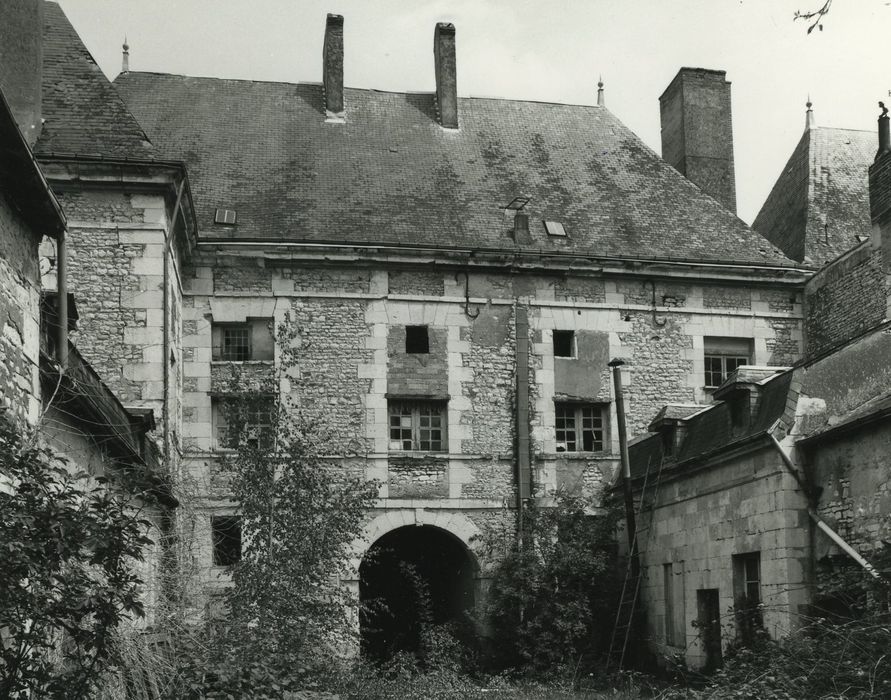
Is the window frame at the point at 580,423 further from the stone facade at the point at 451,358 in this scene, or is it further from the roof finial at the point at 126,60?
the roof finial at the point at 126,60

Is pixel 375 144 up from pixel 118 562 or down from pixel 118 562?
up

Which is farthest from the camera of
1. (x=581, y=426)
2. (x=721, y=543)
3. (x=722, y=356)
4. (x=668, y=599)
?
(x=722, y=356)

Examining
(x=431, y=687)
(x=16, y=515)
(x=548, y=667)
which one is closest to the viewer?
(x=16, y=515)

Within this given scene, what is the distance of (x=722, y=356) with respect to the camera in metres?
20.1

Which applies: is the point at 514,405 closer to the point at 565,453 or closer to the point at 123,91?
the point at 565,453

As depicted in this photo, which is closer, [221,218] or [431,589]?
[221,218]

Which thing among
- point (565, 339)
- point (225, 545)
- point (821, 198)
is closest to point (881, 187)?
point (821, 198)

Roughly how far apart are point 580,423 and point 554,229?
3451 mm

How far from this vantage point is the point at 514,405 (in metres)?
19.1

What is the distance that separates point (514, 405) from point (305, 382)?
347 cm

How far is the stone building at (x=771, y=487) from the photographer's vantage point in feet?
40.7

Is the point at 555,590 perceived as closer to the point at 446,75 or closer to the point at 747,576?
the point at 747,576

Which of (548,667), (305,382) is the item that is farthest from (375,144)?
(548,667)

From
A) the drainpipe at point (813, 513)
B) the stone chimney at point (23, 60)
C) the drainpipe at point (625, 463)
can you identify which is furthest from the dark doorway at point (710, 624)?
the stone chimney at point (23, 60)
